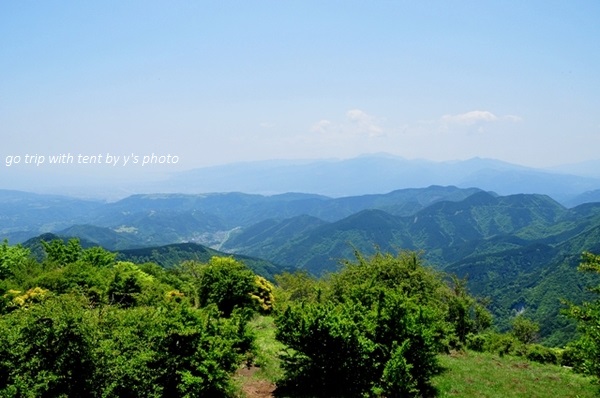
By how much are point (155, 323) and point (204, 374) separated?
2529 mm

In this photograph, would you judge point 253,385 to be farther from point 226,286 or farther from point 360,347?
point 226,286

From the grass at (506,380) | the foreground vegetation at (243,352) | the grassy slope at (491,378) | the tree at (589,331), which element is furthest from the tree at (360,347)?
the tree at (589,331)

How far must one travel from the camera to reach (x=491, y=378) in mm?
19141

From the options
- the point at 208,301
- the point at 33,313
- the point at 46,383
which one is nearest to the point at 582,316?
the point at 46,383

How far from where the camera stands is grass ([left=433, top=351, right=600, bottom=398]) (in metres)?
17.3

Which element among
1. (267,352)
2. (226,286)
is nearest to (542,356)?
(267,352)

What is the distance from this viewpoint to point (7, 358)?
12.0m

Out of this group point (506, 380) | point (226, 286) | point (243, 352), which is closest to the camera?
point (243, 352)

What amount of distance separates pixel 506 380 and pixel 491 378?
64 centimetres

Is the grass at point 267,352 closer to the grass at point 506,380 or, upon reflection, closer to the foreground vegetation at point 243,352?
the foreground vegetation at point 243,352

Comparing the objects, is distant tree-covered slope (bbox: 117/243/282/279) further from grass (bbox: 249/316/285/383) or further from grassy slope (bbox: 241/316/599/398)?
grassy slope (bbox: 241/316/599/398)

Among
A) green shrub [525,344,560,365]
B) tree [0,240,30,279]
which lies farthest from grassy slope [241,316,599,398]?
tree [0,240,30,279]

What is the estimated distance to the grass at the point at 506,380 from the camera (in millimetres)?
17281

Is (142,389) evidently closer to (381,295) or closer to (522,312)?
(381,295)
